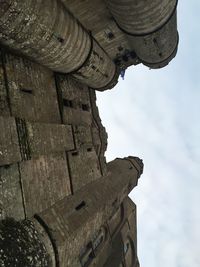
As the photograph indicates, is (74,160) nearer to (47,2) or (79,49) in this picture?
(79,49)

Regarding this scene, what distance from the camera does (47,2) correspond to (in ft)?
33.5

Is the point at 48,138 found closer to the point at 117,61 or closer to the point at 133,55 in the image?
the point at 117,61

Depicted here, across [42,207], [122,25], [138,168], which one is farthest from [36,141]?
[138,168]

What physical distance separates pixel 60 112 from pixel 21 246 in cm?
610

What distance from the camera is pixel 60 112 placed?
1396 centimetres

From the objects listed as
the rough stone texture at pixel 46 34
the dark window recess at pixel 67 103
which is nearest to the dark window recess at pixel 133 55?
the dark window recess at pixel 67 103

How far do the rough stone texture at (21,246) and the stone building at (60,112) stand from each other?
0.09 feet

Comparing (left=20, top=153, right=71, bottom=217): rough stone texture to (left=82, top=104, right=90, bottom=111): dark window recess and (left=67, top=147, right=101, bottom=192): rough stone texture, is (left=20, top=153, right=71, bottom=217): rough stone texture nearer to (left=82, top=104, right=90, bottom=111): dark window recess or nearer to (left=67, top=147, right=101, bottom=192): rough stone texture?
(left=67, top=147, right=101, bottom=192): rough stone texture

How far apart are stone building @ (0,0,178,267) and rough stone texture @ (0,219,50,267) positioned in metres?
0.03

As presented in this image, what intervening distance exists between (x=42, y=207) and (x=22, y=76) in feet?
12.5

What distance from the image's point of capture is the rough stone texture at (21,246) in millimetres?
8258

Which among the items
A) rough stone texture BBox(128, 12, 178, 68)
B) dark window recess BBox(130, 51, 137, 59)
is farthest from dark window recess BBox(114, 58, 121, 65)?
rough stone texture BBox(128, 12, 178, 68)

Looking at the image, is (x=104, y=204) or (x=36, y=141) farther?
(x=104, y=204)

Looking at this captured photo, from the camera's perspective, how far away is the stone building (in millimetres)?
9462
